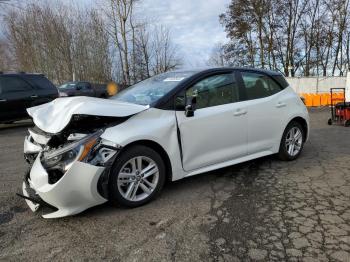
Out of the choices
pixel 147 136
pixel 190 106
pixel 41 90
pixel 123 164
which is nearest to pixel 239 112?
pixel 190 106

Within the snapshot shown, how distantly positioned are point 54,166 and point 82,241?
754mm

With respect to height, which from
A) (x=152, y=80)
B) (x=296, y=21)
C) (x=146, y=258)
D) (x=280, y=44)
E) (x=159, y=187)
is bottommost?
(x=146, y=258)

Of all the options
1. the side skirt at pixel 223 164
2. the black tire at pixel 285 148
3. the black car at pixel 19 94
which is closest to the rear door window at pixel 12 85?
the black car at pixel 19 94

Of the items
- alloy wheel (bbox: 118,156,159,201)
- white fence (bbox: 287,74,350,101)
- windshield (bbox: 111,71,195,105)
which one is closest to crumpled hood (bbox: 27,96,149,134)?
windshield (bbox: 111,71,195,105)

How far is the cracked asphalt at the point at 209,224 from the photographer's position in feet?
8.86

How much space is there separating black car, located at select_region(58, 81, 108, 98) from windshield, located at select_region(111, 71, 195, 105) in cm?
1140

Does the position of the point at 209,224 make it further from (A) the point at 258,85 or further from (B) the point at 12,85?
(B) the point at 12,85

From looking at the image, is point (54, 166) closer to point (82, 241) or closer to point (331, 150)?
point (82, 241)

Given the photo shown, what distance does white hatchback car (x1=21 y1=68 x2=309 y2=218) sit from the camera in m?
3.18

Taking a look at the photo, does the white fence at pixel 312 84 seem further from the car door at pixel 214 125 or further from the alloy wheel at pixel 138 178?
the alloy wheel at pixel 138 178

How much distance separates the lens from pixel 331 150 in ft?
20.0

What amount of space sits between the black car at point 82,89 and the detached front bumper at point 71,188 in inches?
503

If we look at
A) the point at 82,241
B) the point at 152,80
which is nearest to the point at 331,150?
the point at 152,80

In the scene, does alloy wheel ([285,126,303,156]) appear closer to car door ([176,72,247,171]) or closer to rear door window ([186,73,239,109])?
car door ([176,72,247,171])
